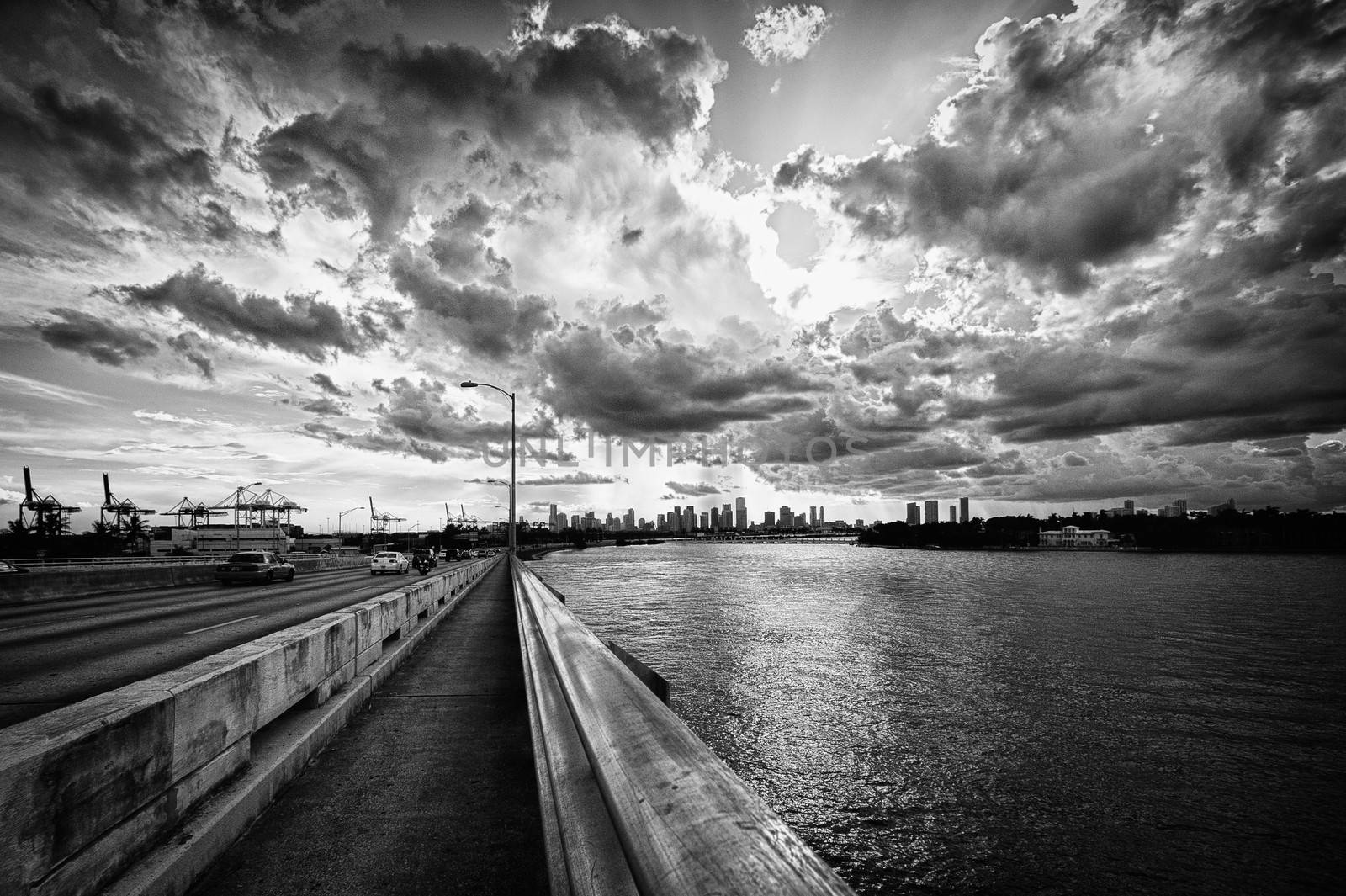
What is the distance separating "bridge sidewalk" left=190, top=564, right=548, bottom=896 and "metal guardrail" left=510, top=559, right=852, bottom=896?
0.48 metres

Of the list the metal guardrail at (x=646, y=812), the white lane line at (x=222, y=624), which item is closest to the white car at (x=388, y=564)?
the white lane line at (x=222, y=624)

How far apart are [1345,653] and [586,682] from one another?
105 feet

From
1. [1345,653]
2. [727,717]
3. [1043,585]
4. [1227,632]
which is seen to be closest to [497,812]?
[727,717]

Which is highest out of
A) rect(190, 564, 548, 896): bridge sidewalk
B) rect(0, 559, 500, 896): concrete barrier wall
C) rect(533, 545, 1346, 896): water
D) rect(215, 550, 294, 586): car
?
rect(0, 559, 500, 896): concrete barrier wall

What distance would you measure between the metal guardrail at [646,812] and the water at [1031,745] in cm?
448

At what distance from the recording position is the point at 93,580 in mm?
23625

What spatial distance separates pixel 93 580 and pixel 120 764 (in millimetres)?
29185

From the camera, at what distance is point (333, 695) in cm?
566

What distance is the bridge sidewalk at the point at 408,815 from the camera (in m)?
3.03

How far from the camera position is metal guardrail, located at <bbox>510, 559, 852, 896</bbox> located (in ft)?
4.44

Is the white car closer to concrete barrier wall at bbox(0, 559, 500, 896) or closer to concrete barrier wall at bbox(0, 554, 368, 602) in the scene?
concrete barrier wall at bbox(0, 554, 368, 602)

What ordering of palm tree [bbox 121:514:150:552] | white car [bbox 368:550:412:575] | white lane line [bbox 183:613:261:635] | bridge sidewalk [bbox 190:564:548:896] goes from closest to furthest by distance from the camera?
bridge sidewalk [bbox 190:564:548:896], white lane line [bbox 183:613:261:635], white car [bbox 368:550:412:575], palm tree [bbox 121:514:150:552]

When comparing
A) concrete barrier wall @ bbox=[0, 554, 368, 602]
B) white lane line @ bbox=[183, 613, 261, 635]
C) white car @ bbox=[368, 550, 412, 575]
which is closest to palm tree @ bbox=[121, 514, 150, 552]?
white car @ bbox=[368, 550, 412, 575]

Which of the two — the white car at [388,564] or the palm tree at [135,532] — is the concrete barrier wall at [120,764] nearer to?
the white car at [388,564]
